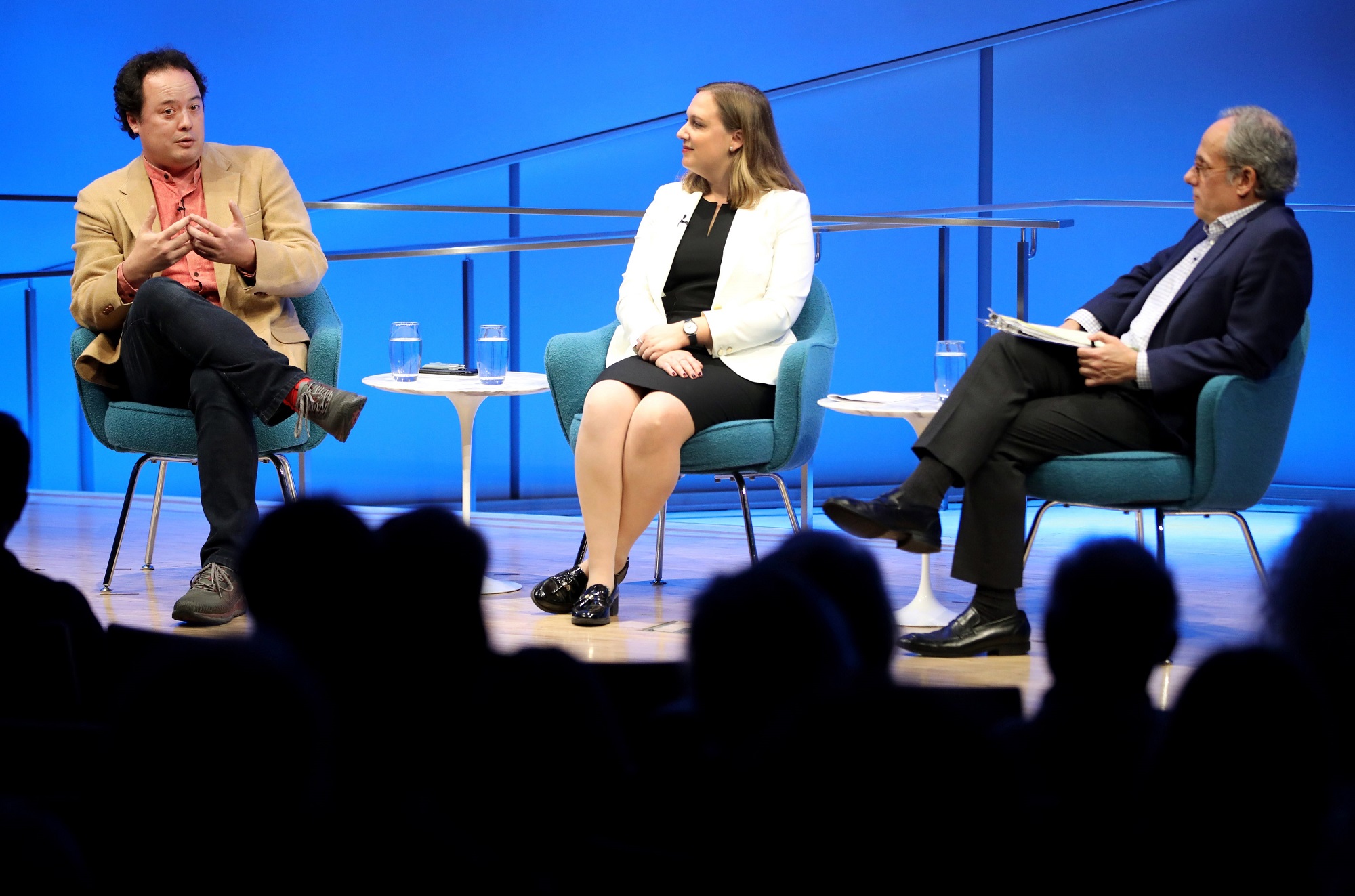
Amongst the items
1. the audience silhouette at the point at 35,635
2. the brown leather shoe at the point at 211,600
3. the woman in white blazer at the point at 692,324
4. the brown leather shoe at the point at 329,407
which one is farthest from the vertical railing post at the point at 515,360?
the audience silhouette at the point at 35,635

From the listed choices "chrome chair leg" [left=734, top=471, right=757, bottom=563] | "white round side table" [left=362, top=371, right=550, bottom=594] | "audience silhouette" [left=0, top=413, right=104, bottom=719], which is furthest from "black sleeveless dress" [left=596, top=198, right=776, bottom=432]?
"audience silhouette" [left=0, top=413, right=104, bottom=719]

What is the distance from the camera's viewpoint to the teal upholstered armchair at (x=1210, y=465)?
218cm

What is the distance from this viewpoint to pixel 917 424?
105 inches

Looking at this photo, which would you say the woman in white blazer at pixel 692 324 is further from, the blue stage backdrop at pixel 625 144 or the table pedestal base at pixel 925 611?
the blue stage backdrop at pixel 625 144

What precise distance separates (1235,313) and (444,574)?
81.5 inches

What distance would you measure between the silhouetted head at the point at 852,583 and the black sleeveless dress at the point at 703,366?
6.87 feet

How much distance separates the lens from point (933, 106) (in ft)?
17.0

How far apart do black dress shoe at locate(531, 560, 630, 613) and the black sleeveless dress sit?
366 millimetres

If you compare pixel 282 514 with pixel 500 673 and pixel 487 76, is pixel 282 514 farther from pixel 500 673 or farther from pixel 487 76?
pixel 487 76

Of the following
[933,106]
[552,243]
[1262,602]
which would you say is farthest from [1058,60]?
[1262,602]

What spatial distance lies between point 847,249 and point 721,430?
2.50m

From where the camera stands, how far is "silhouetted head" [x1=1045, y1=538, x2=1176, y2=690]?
1.44 ft

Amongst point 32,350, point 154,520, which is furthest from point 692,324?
point 32,350

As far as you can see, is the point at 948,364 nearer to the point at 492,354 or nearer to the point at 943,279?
the point at 492,354
